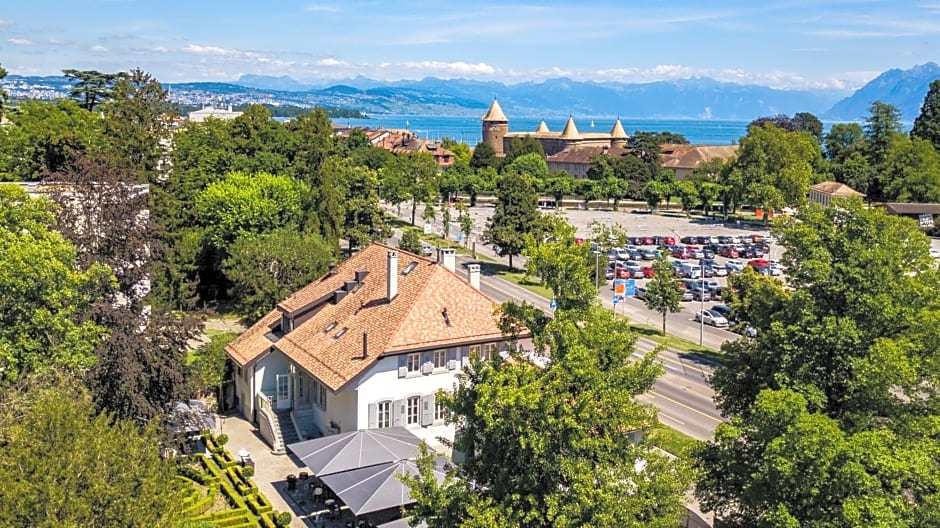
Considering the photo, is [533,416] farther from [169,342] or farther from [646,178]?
[646,178]

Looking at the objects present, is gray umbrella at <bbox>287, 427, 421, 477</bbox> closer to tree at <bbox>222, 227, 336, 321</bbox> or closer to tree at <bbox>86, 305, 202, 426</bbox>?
tree at <bbox>86, 305, 202, 426</bbox>

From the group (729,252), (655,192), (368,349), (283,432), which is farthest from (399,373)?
(655,192)

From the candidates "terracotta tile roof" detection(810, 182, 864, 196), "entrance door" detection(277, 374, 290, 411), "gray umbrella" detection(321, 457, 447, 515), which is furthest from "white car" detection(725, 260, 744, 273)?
"gray umbrella" detection(321, 457, 447, 515)

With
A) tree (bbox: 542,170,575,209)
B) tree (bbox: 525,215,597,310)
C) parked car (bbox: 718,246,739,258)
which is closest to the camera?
tree (bbox: 525,215,597,310)

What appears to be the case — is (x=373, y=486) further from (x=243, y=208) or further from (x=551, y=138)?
(x=551, y=138)

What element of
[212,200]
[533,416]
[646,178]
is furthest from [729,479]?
[646,178]
